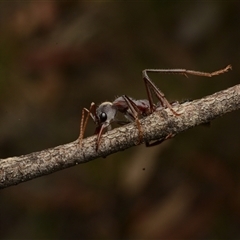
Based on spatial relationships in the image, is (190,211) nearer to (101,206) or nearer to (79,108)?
(101,206)

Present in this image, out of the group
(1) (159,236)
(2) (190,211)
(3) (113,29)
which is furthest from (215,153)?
(3) (113,29)

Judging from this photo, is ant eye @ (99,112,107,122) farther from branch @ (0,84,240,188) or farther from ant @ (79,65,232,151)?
branch @ (0,84,240,188)

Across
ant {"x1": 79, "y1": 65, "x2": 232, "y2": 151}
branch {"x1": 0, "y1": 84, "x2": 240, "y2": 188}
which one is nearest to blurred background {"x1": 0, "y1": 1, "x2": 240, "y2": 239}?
ant {"x1": 79, "y1": 65, "x2": 232, "y2": 151}

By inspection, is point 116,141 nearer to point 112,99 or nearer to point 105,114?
point 105,114

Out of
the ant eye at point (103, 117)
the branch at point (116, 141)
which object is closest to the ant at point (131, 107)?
the ant eye at point (103, 117)

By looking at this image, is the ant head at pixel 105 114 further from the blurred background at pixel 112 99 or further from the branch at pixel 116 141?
the blurred background at pixel 112 99

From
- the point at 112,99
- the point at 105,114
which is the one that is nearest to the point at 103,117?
the point at 105,114
